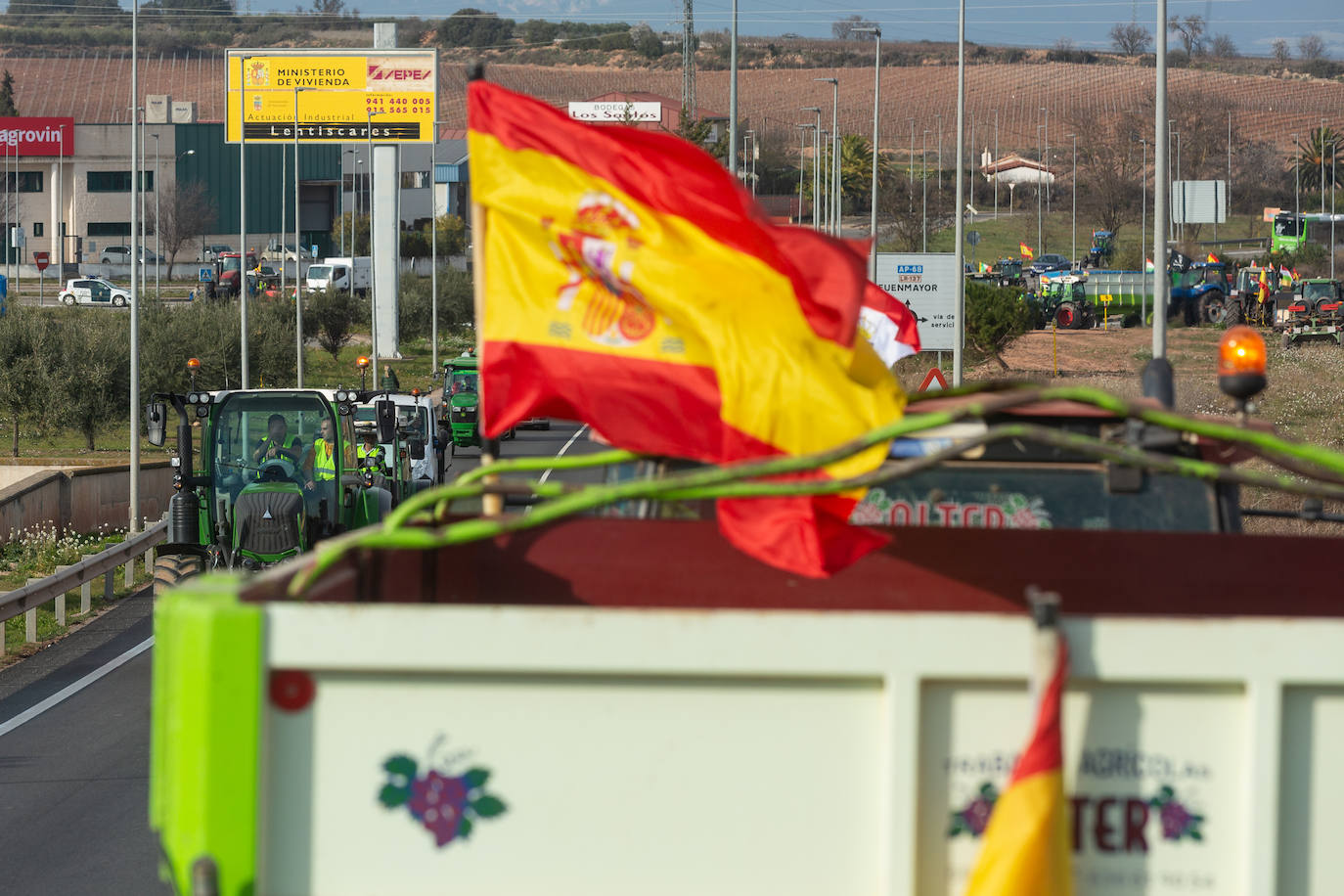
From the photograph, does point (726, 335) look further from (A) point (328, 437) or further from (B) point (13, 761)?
(A) point (328, 437)

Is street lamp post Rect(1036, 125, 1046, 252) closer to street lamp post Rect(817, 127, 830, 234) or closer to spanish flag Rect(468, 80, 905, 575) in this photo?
street lamp post Rect(817, 127, 830, 234)

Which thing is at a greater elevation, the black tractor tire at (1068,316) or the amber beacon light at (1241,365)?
the black tractor tire at (1068,316)

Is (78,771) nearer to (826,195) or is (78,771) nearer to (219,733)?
(219,733)

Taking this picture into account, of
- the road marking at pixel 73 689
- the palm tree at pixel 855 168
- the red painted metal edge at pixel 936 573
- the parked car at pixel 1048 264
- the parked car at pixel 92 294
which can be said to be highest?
the palm tree at pixel 855 168

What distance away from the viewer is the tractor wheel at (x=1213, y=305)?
64938 millimetres

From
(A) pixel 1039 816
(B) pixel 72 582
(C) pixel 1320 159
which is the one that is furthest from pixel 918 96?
(A) pixel 1039 816

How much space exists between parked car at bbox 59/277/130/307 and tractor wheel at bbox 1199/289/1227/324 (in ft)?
148

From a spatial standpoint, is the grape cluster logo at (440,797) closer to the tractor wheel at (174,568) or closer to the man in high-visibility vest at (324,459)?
the tractor wheel at (174,568)

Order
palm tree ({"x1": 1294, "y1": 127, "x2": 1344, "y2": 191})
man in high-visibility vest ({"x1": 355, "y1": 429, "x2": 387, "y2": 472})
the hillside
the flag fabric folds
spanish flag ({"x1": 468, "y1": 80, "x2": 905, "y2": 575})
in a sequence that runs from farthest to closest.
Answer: the hillside, palm tree ({"x1": 1294, "y1": 127, "x2": 1344, "y2": 191}), man in high-visibility vest ({"x1": 355, "y1": 429, "x2": 387, "y2": 472}), the flag fabric folds, spanish flag ({"x1": 468, "y1": 80, "x2": 905, "y2": 575})

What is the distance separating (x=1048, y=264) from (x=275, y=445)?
77.7 metres

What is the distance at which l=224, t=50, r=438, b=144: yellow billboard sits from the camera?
2753 inches

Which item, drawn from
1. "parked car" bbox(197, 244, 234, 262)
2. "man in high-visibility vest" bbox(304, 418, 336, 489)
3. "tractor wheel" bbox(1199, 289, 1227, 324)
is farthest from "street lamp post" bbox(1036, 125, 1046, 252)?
"man in high-visibility vest" bbox(304, 418, 336, 489)

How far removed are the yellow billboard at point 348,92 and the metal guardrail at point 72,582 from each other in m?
50.2

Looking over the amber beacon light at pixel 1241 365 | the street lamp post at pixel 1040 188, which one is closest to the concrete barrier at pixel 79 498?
the amber beacon light at pixel 1241 365
